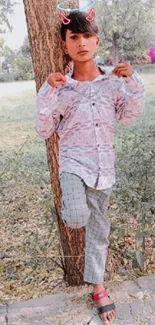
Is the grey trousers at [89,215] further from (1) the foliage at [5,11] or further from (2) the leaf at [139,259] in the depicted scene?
(1) the foliage at [5,11]

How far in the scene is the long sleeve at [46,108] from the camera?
4.50 ft

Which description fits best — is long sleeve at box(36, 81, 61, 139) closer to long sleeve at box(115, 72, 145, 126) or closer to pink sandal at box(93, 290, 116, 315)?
long sleeve at box(115, 72, 145, 126)

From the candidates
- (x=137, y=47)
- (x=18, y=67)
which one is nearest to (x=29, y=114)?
(x=18, y=67)

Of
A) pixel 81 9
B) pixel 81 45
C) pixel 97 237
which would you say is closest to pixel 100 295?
pixel 97 237

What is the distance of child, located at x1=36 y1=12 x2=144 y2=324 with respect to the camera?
1.42 metres

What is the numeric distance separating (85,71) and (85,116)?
0.17 m

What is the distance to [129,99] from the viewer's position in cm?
143

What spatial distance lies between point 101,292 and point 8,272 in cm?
83

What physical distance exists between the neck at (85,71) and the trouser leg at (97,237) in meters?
0.43

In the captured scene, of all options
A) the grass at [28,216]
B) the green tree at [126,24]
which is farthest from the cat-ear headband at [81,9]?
the green tree at [126,24]

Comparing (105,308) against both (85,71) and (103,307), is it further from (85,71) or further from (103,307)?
(85,71)

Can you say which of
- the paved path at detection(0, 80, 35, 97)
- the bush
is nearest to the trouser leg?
the bush

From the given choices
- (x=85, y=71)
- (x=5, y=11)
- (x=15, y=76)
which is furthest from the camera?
(x=15, y=76)

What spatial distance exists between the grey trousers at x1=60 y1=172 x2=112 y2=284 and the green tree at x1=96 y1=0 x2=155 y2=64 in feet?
8.07
